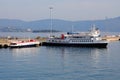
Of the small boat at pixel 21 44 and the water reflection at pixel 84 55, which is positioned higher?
the small boat at pixel 21 44

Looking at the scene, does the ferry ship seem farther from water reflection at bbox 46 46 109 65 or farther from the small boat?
water reflection at bbox 46 46 109 65

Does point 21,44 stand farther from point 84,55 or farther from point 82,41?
point 84,55

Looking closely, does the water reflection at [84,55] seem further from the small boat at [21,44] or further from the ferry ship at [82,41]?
the small boat at [21,44]

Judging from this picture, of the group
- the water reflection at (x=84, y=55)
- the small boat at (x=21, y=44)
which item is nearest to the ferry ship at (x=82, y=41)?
the small boat at (x=21, y=44)

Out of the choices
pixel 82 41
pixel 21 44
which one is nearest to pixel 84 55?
pixel 21 44

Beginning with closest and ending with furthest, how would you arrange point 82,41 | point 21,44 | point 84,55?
point 84,55, point 21,44, point 82,41

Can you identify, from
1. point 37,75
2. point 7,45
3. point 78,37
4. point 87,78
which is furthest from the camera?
point 78,37

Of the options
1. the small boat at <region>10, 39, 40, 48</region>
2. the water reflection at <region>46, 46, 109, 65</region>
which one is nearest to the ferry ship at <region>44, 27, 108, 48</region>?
the small boat at <region>10, 39, 40, 48</region>

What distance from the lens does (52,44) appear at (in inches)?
4289

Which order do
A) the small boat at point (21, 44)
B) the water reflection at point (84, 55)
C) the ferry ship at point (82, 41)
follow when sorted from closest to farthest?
the water reflection at point (84, 55)
the small boat at point (21, 44)
the ferry ship at point (82, 41)

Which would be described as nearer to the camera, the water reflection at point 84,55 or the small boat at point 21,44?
the water reflection at point 84,55

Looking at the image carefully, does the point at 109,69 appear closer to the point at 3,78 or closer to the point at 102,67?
the point at 102,67

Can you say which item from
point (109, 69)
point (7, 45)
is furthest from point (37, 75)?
point (7, 45)

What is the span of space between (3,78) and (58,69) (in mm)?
10499
